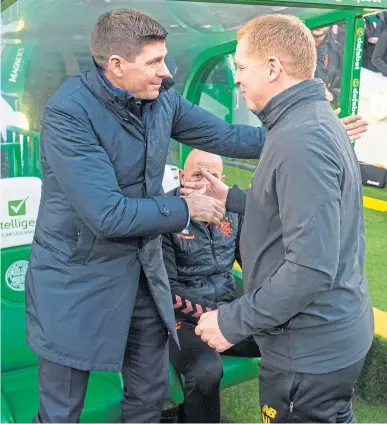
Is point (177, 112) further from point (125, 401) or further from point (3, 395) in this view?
point (3, 395)

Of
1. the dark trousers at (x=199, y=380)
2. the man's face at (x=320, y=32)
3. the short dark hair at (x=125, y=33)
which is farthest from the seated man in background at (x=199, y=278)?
the short dark hair at (x=125, y=33)

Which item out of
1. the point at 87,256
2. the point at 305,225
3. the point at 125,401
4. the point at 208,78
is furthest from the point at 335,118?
the point at 208,78

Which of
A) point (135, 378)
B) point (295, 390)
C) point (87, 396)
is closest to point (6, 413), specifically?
point (87, 396)

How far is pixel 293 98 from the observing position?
157 cm

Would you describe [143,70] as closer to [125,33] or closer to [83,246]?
[125,33]

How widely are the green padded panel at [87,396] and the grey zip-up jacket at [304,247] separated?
3.64 ft

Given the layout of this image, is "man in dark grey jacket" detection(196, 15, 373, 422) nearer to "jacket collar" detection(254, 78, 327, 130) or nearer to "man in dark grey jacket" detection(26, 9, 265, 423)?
"jacket collar" detection(254, 78, 327, 130)

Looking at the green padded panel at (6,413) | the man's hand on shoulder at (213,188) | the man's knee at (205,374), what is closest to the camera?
the man's hand on shoulder at (213,188)

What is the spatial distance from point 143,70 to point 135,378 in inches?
44.4

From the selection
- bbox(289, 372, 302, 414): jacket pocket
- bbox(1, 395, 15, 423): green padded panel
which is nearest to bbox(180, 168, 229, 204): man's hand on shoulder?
bbox(289, 372, 302, 414): jacket pocket

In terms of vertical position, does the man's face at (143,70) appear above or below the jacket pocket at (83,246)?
above

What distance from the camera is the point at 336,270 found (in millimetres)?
1528

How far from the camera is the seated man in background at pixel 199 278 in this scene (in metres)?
2.62

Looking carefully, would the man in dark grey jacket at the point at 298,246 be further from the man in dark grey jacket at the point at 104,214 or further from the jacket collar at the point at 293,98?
the man in dark grey jacket at the point at 104,214
